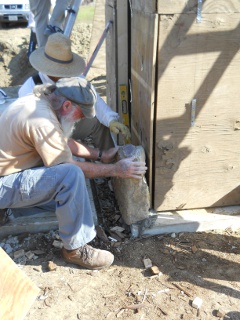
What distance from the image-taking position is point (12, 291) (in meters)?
2.28

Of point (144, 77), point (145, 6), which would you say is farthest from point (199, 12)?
point (144, 77)

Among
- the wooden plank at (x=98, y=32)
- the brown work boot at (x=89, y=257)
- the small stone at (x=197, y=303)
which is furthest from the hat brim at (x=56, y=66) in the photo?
the wooden plank at (x=98, y=32)

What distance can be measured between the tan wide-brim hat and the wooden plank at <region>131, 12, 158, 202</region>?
0.68 m

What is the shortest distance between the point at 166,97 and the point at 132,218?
1149 mm

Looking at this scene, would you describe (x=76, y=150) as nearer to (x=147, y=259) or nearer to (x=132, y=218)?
(x=132, y=218)

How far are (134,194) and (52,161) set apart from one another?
0.83m

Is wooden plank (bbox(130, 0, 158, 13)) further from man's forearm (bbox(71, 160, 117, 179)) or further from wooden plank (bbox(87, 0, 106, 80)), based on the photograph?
wooden plank (bbox(87, 0, 106, 80))

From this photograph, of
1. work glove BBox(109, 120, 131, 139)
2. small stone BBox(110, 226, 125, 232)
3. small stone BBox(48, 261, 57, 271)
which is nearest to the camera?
small stone BBox(48, 261, 57, 271)

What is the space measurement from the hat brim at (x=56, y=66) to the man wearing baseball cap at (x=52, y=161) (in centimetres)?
77

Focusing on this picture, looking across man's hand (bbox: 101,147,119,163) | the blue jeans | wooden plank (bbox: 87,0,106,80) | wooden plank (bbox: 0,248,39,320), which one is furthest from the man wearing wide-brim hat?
wooden plank (bbox: 87,0,106,80)

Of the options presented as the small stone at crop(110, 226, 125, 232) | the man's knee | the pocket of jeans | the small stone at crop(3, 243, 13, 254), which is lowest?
the small stone at crop(110, 226, 125, 232)

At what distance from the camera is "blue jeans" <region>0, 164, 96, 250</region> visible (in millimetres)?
2939

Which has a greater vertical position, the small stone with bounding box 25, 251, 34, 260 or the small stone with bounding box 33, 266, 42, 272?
A: the small stone with bounding box 33, 266, 42, 272

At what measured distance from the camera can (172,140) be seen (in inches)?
127
